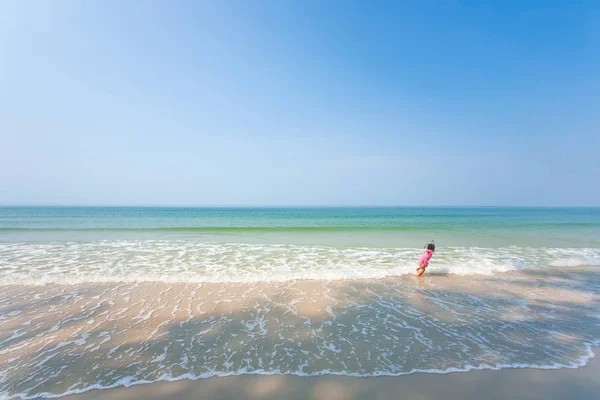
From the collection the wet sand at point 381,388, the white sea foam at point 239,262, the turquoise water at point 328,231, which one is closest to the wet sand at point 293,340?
the wet sand at point 381,388

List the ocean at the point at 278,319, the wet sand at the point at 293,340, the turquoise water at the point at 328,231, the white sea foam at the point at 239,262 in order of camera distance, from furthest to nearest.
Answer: the turquoise water at the point at 328,231, the white sea foam at the point at 239,262, the ocean at the point at 278,319, the wet sand at the point at 293,340

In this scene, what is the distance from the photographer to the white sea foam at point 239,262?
28.5 ft

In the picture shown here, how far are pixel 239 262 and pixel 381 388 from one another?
327 inches

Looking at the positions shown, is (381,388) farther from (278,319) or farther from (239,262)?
(239,262)

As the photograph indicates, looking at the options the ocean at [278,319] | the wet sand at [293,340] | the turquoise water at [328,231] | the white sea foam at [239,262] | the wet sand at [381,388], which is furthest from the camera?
the turquoise water at [328,231]

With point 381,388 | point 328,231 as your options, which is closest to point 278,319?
point 381,388

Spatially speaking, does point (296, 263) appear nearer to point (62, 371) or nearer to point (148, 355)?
point (148, 355)

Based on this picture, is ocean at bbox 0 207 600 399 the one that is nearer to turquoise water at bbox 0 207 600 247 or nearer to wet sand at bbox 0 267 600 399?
wet sand at bbox 0 267 600 399

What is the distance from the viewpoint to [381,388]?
329 centimetres

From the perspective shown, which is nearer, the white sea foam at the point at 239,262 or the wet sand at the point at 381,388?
the wet sand at the point at 381,388

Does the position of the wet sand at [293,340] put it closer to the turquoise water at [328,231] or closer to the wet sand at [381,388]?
the wet sand at [381,388]

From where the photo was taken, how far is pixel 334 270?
31.2 feet

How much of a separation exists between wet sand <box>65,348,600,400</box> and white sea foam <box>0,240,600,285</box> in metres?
5.06

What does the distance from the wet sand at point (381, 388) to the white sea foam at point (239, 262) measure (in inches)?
199
